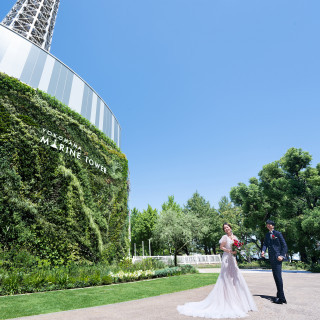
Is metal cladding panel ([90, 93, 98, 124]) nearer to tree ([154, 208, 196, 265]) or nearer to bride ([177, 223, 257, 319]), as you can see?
tree ([154, 208, 196, 265])

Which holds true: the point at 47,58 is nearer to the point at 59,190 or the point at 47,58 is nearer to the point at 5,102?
the point at 5,102

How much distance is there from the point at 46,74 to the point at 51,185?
861 centimetres

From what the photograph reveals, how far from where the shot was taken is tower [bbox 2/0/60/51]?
39.1m

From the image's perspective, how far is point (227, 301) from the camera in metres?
4.69

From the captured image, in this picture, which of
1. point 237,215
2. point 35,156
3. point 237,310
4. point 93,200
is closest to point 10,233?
point 35,156

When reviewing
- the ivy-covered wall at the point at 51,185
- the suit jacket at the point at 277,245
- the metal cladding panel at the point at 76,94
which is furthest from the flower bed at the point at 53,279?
the metal cladding panel at the point at 76,94

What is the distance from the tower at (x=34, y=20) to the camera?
128 ft

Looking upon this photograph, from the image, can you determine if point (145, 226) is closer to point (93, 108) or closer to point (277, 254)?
point (93, 108)

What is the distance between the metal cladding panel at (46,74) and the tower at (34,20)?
30686 millimetres

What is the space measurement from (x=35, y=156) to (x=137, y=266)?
9.26 meters

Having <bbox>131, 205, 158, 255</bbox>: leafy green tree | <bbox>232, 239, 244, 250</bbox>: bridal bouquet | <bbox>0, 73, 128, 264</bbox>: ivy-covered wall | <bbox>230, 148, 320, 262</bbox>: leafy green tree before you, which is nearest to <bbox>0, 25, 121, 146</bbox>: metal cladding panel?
<bbox>0, 73, 128, 264</bbox>: ivy-covered wall

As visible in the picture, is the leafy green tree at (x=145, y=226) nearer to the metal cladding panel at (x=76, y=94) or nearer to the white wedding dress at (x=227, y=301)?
the metal cladding panel at (x=76, y=94)

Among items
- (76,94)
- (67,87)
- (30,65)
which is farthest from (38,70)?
(76,94)

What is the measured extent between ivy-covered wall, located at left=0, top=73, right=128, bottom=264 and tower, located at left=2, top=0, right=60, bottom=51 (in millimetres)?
36250
